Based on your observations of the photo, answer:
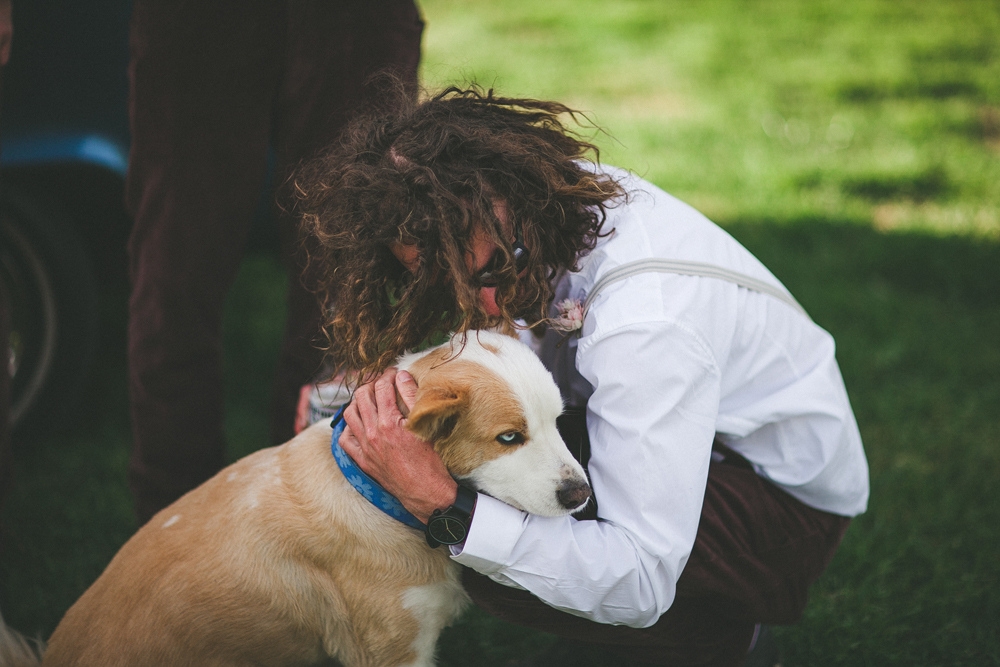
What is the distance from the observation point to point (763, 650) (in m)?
2.30

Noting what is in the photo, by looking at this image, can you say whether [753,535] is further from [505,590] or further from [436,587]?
[436,587]

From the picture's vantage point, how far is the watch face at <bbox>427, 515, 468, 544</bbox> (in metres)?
1.83

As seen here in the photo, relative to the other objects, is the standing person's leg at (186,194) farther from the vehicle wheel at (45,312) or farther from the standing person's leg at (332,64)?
the vehicle wheel at (45,312)

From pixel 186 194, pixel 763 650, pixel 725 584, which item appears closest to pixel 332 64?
pixel 186 194

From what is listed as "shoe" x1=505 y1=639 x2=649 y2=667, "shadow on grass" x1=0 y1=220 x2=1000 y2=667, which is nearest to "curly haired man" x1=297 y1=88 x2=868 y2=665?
"shoe" x1=505 y1=639 x2=649 y2=667

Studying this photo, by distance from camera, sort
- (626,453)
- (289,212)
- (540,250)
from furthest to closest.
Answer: (289,212) < (540,250) < (626,453)

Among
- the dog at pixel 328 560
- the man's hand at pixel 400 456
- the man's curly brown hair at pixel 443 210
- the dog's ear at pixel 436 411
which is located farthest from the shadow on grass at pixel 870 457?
the man's curly brown hair at pixel 443 210

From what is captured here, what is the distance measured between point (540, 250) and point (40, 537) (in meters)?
2.37

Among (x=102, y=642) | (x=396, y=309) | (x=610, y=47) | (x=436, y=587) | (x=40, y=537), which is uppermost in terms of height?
(x=610, y=47)

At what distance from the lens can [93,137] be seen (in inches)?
121

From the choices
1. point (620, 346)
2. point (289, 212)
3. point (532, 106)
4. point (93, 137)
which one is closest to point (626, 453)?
point (620, 346)

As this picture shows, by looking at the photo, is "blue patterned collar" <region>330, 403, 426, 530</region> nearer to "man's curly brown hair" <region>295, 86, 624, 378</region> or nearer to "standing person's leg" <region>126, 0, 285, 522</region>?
"man's curly brown hair" <region>295, 86, 624, 378</region>

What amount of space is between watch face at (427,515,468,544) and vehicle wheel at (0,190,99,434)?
2167mm

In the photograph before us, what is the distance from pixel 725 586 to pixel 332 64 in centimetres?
200
